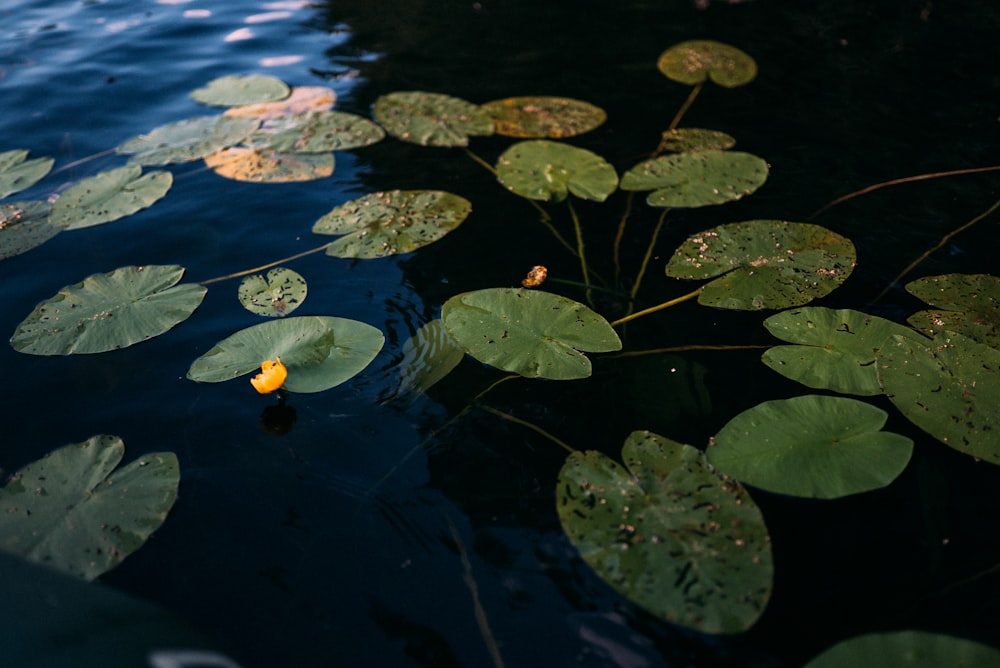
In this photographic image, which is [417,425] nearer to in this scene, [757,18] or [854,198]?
[854,198]

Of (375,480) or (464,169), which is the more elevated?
(464,169)

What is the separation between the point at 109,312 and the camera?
166 centimetres

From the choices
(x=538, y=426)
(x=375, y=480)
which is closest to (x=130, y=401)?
(x=375, y=480)

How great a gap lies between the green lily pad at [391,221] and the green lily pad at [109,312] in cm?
42

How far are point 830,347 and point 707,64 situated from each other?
1.83 metres

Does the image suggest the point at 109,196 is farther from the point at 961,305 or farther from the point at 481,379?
the point at 961,305

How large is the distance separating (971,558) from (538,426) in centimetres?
80

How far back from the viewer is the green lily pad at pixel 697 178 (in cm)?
204

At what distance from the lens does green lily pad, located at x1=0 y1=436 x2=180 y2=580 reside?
1157mm

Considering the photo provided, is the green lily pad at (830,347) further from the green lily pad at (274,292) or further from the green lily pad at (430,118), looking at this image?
the green lily pad at (430,118)

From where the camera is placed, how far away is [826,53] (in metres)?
2.95

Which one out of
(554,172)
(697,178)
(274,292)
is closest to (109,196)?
(274,292)

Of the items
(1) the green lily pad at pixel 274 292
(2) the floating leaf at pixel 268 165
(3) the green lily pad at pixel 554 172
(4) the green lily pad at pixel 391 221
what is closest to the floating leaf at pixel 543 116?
(3) the green lily pad at pixel 554 172

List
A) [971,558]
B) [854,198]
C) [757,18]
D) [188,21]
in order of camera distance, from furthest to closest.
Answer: [188,21] < [757,18] < [854,198] < [971,558]
